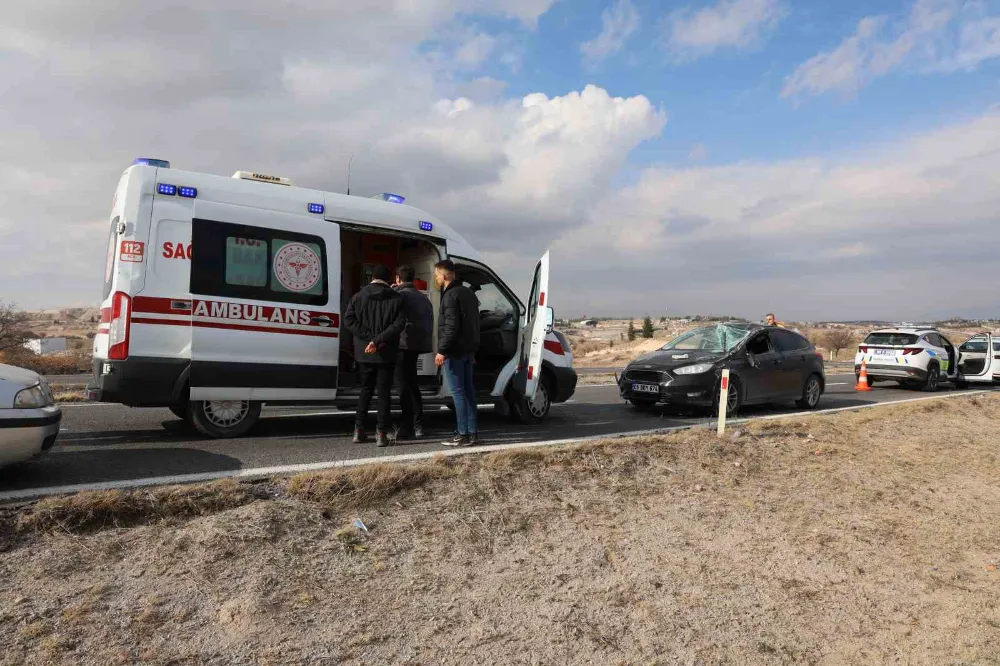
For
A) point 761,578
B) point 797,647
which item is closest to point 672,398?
point 761,578

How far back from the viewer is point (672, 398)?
1020cm

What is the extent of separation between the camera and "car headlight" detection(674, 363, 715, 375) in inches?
403

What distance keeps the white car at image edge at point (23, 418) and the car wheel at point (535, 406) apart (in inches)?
209

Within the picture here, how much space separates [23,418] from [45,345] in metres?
33.5

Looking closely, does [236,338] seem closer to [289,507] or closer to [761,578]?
[289,507]

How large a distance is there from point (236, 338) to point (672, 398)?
641 cm

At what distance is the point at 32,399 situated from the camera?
4797 mm

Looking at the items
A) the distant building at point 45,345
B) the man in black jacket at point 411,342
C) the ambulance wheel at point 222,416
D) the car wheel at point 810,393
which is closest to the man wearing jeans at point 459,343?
the man in black jacket at point 411,342

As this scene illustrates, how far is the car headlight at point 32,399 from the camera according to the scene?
4688mm

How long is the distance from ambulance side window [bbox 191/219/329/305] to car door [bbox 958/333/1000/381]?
1904 centimetres

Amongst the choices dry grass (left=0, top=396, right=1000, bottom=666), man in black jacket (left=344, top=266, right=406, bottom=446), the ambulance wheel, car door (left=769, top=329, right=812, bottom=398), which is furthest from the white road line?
car door (left=769, top=329, right=812, bottom=398)

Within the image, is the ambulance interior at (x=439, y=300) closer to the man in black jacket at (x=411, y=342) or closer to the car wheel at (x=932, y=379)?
the man in black jacket at (x=411, y=342)

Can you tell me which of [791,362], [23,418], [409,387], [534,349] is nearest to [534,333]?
[534,349]

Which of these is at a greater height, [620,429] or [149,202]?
[149,202]
